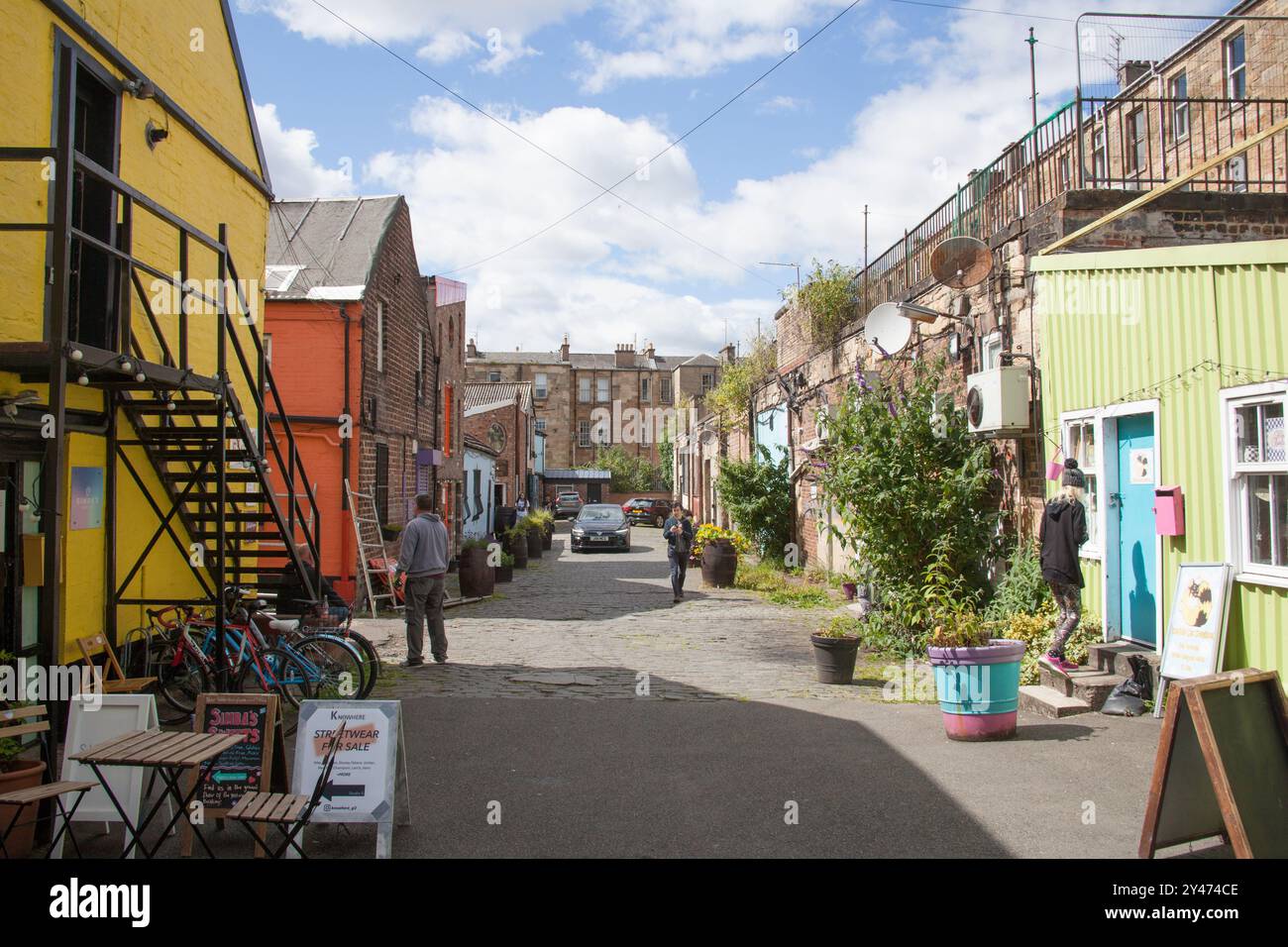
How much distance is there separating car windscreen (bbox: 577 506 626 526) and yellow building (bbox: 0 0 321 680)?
19405mm

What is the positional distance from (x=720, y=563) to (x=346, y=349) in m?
8.37

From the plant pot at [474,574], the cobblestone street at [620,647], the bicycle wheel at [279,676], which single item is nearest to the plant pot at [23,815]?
the bicycle wheel at [279,676]

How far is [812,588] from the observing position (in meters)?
16.8

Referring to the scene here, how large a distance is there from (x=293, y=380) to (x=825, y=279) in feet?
31.8

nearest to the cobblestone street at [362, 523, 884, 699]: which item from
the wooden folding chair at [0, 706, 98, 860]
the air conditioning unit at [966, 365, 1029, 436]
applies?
the air conditioning unit at [966, 365, 1029, 436]

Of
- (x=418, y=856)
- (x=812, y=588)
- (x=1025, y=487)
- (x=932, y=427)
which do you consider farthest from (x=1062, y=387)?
(x=812, y=588)

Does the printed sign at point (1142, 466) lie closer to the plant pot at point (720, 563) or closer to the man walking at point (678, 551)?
the man walking at point (678, 551)

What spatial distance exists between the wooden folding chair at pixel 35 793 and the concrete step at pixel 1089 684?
7.13 metres

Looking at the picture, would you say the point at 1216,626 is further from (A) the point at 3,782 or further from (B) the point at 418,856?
(A) the point at 3,782

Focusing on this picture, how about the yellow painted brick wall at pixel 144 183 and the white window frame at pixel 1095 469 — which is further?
the white window frame at pixel 1095 469

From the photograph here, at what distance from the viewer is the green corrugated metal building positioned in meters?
6.55

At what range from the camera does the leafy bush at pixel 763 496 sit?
20656mm

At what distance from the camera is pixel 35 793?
4.26 meters
